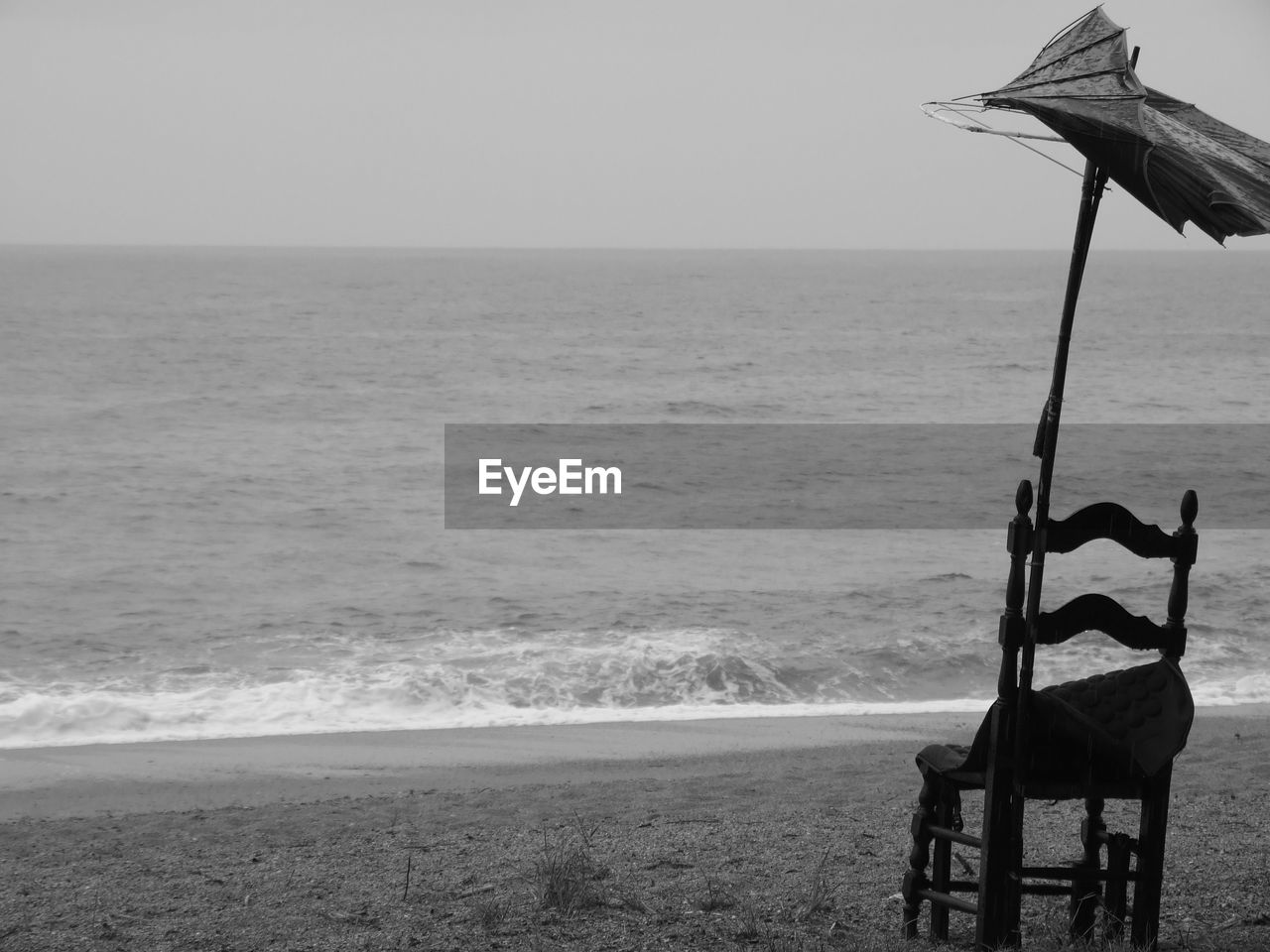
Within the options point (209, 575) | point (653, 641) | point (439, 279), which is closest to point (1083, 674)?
point (653, 641)

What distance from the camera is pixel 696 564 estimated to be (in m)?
18.2

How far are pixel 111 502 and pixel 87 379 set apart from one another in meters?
22.8

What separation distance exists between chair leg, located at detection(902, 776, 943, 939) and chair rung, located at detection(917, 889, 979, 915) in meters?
0.04

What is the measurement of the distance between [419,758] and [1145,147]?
7295mm

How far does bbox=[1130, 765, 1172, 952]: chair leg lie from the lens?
4168 millimetres

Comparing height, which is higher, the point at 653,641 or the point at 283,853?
the point at 283,853

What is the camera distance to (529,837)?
6.64 meters

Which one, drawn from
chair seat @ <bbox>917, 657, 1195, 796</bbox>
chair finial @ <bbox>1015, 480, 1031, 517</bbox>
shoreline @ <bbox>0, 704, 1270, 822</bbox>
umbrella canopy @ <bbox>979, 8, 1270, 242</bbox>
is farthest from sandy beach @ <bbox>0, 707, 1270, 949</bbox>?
umbrella canopy @ <bbox>979, 8, 1270, 242</bbox>

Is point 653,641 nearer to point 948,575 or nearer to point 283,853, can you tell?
point 948,575

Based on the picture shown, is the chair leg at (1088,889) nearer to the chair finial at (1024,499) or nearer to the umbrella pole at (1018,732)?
the umbrella pole at (1018,732)

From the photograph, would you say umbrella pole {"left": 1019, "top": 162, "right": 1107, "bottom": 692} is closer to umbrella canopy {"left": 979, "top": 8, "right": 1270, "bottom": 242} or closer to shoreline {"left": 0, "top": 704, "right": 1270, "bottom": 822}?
umbrella canopy {"left": 979, "top": 8, "right": 1270, "bottom": 242}

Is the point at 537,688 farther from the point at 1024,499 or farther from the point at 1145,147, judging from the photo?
the point at 1145,147

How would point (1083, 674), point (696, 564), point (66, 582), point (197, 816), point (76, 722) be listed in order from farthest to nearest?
point (696, 564) → point (66, 582) → point (1083, 674) → point (76, 722) → point (197, 816)

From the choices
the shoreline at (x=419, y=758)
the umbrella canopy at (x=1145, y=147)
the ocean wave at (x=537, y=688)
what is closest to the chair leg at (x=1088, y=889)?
the umbrella canopy at (x=1145, y=147)
